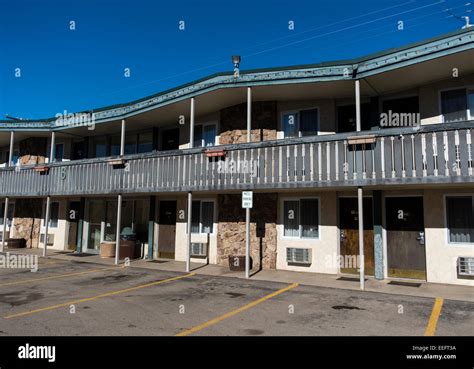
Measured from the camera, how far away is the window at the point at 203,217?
51.4 ft

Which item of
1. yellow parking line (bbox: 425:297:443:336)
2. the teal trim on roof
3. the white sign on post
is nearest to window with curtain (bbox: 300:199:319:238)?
the white sign on post

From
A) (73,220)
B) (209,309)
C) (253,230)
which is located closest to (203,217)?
(253,230)

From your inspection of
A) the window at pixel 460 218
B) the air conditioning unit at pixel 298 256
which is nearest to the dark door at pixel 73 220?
the air conditioning unit at pixel 298 256

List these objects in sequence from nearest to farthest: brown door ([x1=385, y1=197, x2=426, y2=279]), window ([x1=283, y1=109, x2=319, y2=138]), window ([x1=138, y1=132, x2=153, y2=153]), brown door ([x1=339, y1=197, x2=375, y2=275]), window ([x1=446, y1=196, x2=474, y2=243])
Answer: window ([x1=446, y1=196, x2=474, y2=243]) < brown door ([x1=385, y1=197, x2=426, y2=279]) < brown door ([x1=339, y1=197, x2=375, y2=275]) < window ([x1=283, y1=109, x2=319, y2=138]) < window ([x1=138, y1=132, x2=153, y2=153])

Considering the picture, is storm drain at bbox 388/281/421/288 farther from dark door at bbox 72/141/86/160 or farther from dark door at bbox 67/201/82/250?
dark door at bbox 72/141/86/160

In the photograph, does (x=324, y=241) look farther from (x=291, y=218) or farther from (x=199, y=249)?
(x=199, y=249)

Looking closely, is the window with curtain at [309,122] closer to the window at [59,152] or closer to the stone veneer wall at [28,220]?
the window at [59,152]

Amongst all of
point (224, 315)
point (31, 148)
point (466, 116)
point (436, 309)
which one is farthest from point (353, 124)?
point (31, 148)

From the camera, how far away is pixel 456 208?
1094cm

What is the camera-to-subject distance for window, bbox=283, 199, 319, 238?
43.4ft

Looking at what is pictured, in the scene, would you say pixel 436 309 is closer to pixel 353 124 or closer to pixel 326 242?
pixel 326 242

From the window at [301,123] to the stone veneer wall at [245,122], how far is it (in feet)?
Answer: 1.51

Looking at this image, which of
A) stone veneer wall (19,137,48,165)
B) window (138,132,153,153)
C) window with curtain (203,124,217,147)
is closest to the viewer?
window with curtain (203,124,217,147)

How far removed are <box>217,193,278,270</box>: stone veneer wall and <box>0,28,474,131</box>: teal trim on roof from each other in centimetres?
433
